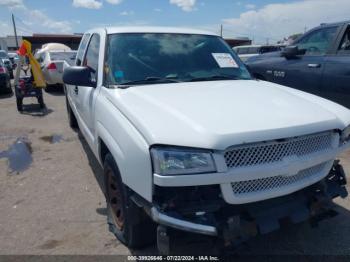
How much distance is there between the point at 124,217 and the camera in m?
2.85

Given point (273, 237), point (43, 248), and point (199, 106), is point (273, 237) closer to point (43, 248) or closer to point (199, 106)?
point (199, 106)

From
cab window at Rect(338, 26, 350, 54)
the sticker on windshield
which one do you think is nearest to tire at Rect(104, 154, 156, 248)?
the sticker on windshield

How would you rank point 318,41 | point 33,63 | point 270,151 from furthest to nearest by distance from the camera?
point 33,63
point 318,41
point 270,151

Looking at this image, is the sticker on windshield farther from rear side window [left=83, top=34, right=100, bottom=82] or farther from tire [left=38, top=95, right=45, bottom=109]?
tire [left=38, top=95, right=45, bottom=109]

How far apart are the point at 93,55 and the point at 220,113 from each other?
2.29m

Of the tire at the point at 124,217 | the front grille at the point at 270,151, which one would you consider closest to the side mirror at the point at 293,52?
the front grille at the point at 270,151

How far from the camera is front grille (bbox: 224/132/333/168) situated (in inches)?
92.0

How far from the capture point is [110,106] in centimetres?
314

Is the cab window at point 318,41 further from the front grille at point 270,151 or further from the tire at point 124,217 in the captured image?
the tire at point 124,217

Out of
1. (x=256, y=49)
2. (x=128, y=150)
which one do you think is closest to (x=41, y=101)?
(x=128, y=150)

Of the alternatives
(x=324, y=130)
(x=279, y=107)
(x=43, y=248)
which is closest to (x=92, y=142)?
(x=43, y=248)

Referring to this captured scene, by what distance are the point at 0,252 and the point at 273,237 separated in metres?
2.46

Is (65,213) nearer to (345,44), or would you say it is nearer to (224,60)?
(224,60)

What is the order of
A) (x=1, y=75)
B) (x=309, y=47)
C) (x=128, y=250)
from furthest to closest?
(x=1, y=75)
(x=309, y=47)
(x=128, y=250)
